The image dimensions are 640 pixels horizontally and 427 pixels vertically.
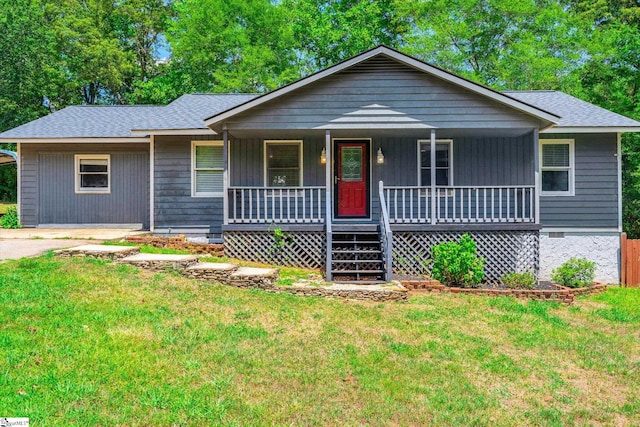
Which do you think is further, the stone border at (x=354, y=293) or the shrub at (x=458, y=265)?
the shrub at (x=458, y=265)

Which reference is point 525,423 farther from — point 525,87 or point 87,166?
point 525,87

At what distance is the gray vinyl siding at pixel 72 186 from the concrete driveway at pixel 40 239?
0.55 metres

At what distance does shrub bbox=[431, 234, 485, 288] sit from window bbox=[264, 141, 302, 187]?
4.35 metres

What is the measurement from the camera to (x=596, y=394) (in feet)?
13.4

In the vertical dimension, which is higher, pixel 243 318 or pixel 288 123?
pixel 288 123

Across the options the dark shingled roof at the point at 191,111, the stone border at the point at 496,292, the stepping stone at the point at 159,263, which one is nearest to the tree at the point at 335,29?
the dark shingled roof at the point at 191,111

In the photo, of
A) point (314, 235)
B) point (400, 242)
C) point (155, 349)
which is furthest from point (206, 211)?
point (155, 349)

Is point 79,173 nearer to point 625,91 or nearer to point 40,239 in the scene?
point 40,239

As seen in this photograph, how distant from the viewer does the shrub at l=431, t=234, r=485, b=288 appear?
830 centimetres

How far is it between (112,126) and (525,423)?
42.3ft

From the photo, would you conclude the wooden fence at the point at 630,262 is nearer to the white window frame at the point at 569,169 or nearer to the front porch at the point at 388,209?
the white window frame at the point at 569,169

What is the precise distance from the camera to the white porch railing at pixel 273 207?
9484mm

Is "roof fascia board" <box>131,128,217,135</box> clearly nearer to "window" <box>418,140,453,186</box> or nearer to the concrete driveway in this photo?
the concrete driveway

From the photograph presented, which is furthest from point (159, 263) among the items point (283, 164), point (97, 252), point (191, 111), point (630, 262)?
point (630, 262)
